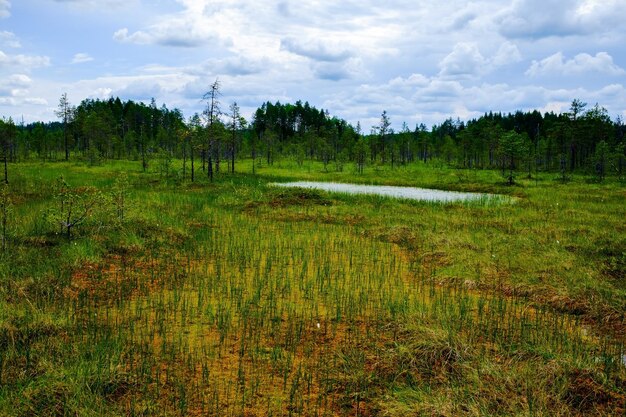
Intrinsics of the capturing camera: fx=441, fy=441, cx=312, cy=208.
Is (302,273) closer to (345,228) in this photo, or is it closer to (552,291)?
(552,291)

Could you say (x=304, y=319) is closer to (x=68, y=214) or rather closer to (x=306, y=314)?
(x=306, y=314)

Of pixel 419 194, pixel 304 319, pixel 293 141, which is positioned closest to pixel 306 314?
pixel 304 319

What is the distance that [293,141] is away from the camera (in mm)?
107125

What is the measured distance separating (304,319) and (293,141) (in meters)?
99.9

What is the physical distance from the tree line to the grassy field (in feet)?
90.2

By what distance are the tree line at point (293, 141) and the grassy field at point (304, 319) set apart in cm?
2749

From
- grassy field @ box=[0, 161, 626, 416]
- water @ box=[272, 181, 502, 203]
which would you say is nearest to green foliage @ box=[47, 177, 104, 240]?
grassy field @ box=[0, 161, 626, 416]

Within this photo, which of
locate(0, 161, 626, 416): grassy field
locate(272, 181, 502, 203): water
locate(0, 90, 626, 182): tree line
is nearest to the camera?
locate(0, 161, 626, 416): grassy field

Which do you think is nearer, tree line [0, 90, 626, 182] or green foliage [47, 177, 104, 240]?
green foliage [47, 177, 104, 240]

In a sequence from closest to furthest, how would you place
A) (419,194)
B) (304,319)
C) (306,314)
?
1. (304,319)
2. (306,314)
3. (419,194)

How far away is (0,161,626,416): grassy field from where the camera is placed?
19.5 ft

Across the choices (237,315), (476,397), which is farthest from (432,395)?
(237,315)

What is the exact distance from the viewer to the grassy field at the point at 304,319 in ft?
19.5

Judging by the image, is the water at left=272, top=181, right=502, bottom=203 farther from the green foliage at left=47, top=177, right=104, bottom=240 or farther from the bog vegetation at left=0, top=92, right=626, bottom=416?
the green foliage at left=47, top=177, right=104, bottom=240
